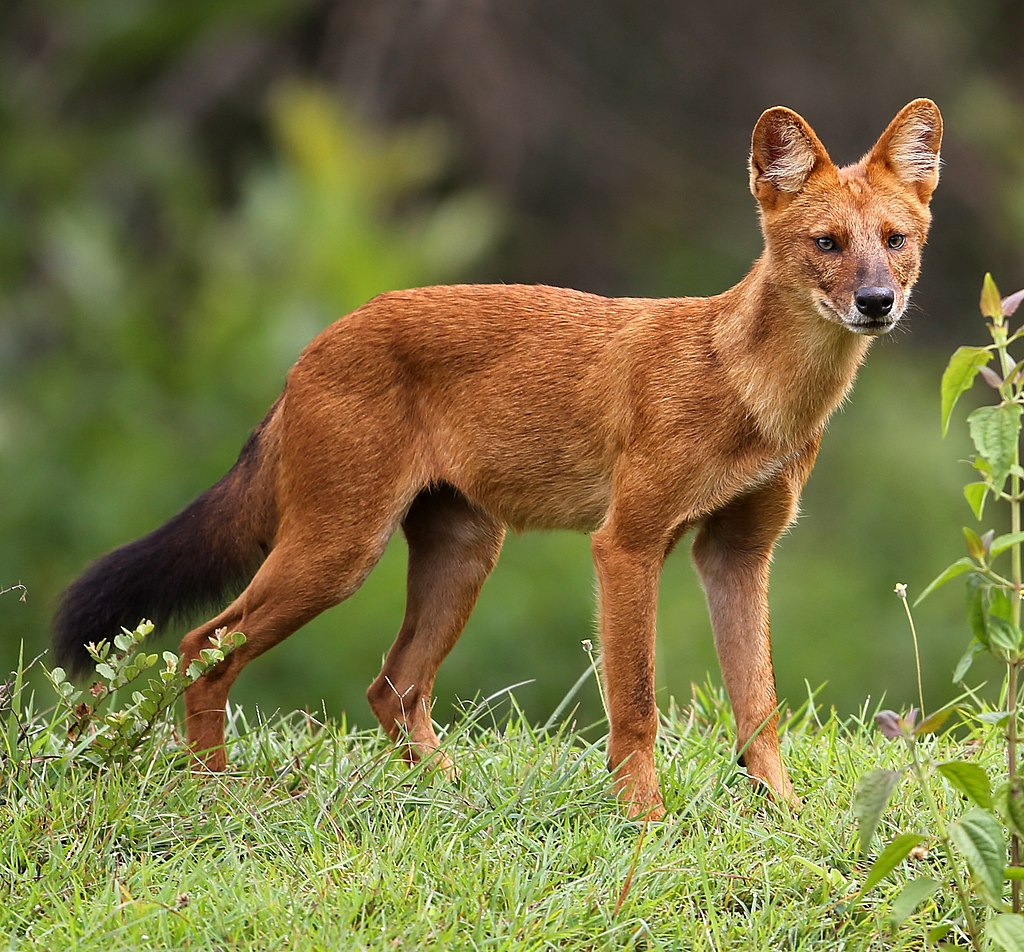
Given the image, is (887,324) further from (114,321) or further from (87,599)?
(114,321)

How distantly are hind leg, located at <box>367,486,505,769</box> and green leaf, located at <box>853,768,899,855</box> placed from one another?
231cm

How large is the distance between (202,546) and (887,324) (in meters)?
2.53

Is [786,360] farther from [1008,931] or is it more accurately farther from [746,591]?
[1008,931]

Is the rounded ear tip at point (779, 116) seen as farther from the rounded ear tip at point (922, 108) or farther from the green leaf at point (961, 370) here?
the green leaf at point (961, 370)

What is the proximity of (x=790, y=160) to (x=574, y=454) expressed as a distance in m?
1.19

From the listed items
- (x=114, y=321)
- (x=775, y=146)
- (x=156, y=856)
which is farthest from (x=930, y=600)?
(x=156, y=856)

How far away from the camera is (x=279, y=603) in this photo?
582 cm

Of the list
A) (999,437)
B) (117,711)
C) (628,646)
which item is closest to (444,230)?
(628,646)

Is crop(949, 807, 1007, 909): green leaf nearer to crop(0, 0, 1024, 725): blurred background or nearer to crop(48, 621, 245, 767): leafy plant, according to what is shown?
crop(48, 621, 245, 767): leafy plant

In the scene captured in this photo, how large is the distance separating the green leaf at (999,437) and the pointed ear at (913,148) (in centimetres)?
151

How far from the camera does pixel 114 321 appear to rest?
12695 millimetres

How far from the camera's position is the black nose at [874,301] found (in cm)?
509

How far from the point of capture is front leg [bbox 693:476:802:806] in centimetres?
569

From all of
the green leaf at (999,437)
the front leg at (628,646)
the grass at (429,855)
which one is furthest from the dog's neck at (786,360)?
the green leaf at (999,437)
